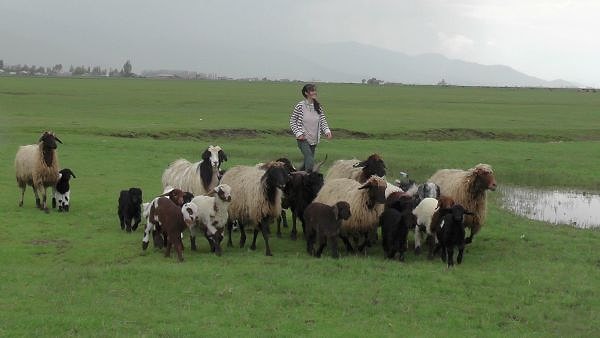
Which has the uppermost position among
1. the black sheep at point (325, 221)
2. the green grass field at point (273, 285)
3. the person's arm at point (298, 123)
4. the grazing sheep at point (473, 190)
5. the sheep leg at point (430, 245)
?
the person's arm at point (298, 123)

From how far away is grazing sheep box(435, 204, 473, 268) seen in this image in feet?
34.4

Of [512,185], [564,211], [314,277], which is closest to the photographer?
[314,277]

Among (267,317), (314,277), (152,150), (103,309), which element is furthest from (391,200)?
(152,150)

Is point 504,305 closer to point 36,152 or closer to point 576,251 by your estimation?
point 576,251

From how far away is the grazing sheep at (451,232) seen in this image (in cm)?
1049

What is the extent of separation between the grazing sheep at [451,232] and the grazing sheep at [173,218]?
426 cm

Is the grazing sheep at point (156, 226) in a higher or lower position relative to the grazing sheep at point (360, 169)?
lower

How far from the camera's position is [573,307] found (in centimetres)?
886

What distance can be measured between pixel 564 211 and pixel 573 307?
9615 millimetres

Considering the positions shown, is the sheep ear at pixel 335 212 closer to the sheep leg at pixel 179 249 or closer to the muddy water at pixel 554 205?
the sheep leg at pixel 179 249

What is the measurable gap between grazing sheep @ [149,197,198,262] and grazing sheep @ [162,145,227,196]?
89.9 inches

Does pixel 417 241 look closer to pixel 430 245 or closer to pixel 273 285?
pixel 430 245

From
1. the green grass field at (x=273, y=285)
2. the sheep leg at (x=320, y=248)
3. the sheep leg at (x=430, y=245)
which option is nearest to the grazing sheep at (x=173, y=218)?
the green grass field at (x=273, y=285)

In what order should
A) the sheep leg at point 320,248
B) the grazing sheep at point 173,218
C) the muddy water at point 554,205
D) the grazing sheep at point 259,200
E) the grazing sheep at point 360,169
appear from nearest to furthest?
the grazing sheep at point 173,218, the sheep leg at point 320,248, the grazing sheep at point 259,200, the grazing sheep at point 360,169, the muddy water at point 554,205
